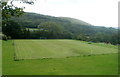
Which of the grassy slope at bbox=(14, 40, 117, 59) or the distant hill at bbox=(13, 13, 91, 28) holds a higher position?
the distant hill at bbox=(13, 13, 91, 28)

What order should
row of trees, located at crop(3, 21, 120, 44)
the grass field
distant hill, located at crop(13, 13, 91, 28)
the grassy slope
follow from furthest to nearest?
distant hill, located at crop(13, 13, 91, 28) < row of trees, located at crop(3, 21, 120, 44) < the grassy slope < the grass field

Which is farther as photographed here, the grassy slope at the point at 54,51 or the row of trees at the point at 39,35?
the row of trees at the point at 39,35

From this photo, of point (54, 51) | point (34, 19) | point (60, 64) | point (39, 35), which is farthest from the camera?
point (34, 19)

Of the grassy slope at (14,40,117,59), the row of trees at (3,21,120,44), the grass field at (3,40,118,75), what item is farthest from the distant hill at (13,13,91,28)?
the grass field at (3,40,118,75)

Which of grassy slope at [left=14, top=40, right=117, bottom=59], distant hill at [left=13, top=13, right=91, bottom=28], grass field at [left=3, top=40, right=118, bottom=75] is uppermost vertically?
distant hill at [left=13, top=13, right=91, bottom=28]

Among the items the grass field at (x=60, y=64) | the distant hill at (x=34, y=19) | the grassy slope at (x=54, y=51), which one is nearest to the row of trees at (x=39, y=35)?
the distant hill at (x=34, y=19)

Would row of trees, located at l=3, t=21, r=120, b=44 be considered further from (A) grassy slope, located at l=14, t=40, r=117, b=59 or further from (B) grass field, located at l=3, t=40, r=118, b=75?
(B) grass field, located at l=3, t=40, r=118, b=75

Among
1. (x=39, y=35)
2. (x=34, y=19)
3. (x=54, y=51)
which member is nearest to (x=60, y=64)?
(x=54, y=51)

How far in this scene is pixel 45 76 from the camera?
7.63 meters

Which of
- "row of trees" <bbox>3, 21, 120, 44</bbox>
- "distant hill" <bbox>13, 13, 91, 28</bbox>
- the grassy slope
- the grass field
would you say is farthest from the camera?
"distant hill" <bbox>13, 13, 91, 28</bbox>

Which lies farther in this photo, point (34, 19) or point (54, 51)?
point (34, 19)

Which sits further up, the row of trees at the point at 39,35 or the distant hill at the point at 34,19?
the distant hill at the point at 34,19

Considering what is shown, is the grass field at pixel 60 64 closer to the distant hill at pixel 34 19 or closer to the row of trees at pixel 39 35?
the row of trees at pixel 39 35

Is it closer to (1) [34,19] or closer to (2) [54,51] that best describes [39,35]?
(1) [34,19]
